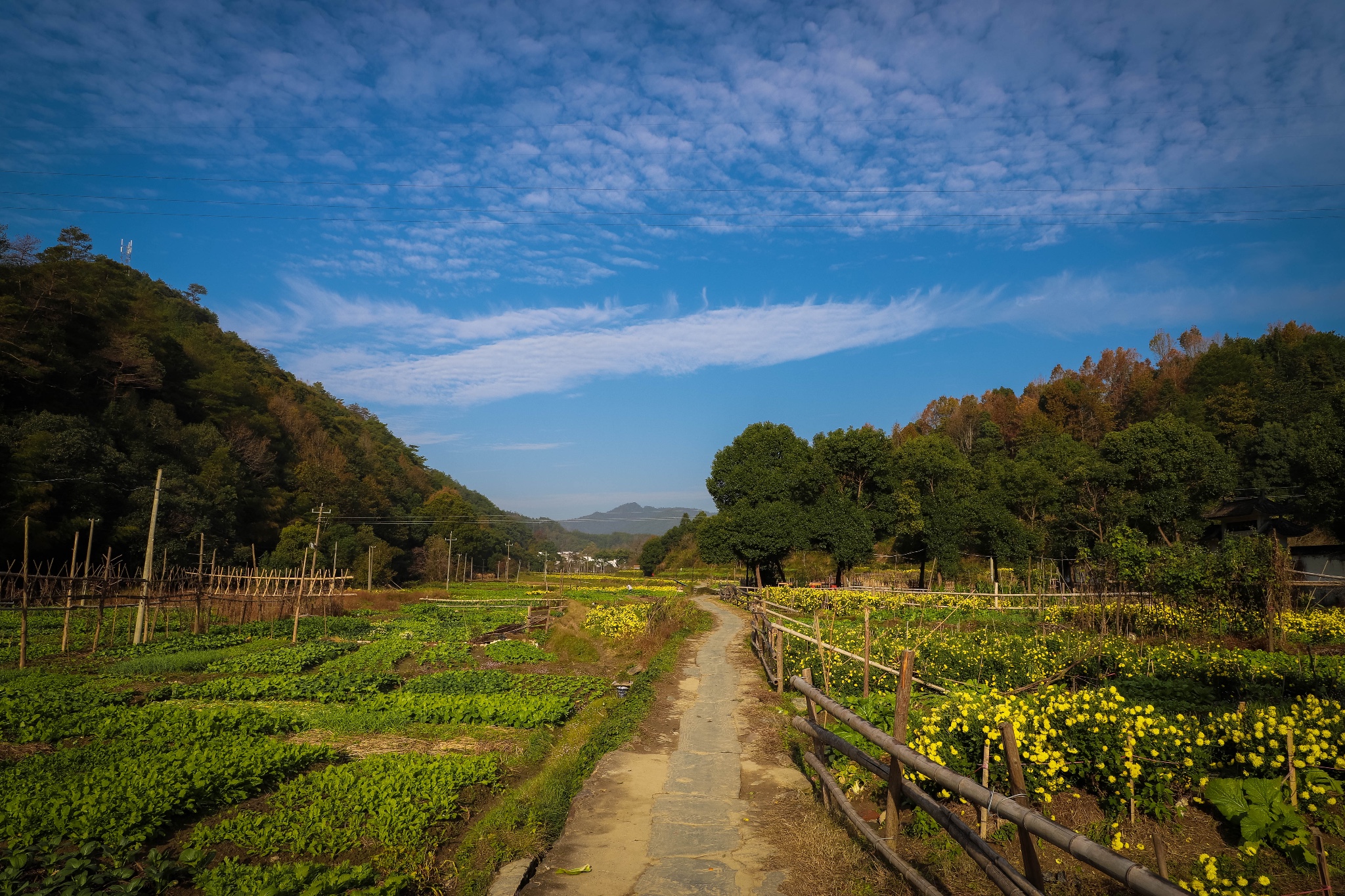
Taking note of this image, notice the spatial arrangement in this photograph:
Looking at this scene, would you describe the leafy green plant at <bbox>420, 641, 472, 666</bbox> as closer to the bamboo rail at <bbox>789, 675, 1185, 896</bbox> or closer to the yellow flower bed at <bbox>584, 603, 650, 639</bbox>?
the yellow flower bed at <bbox>584, 603, 650, 639</bbox>

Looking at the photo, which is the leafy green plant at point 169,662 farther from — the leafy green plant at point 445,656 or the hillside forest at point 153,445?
the hillside forest at point 153,445

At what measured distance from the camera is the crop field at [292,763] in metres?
5.52

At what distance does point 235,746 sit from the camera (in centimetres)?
829

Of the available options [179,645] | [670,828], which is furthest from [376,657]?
[670,828]

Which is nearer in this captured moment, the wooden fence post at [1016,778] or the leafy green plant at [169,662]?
the wooden fence post at [1016,778]

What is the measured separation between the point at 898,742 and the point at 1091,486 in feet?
128

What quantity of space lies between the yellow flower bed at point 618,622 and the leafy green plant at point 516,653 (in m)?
2.18

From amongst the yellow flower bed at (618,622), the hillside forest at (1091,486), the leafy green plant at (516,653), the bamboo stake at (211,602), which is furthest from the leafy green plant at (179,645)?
the hillside forest at (1091,486)

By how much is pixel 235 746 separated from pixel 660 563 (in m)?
90.2

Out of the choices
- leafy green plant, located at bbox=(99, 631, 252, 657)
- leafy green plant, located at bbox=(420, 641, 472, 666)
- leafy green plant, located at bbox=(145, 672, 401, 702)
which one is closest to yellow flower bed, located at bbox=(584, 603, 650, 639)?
leafy green plant, located at bbox=(420, 641, 472, 666)

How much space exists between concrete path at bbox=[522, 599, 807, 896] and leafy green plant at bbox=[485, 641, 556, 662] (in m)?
9.45

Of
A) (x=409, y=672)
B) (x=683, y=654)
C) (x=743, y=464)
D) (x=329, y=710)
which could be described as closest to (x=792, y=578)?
(x=743, y=464)

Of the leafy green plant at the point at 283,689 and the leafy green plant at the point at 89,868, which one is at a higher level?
the leafy green plant at the point at 89,868

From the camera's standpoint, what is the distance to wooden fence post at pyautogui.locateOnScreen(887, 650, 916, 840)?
5418mm
